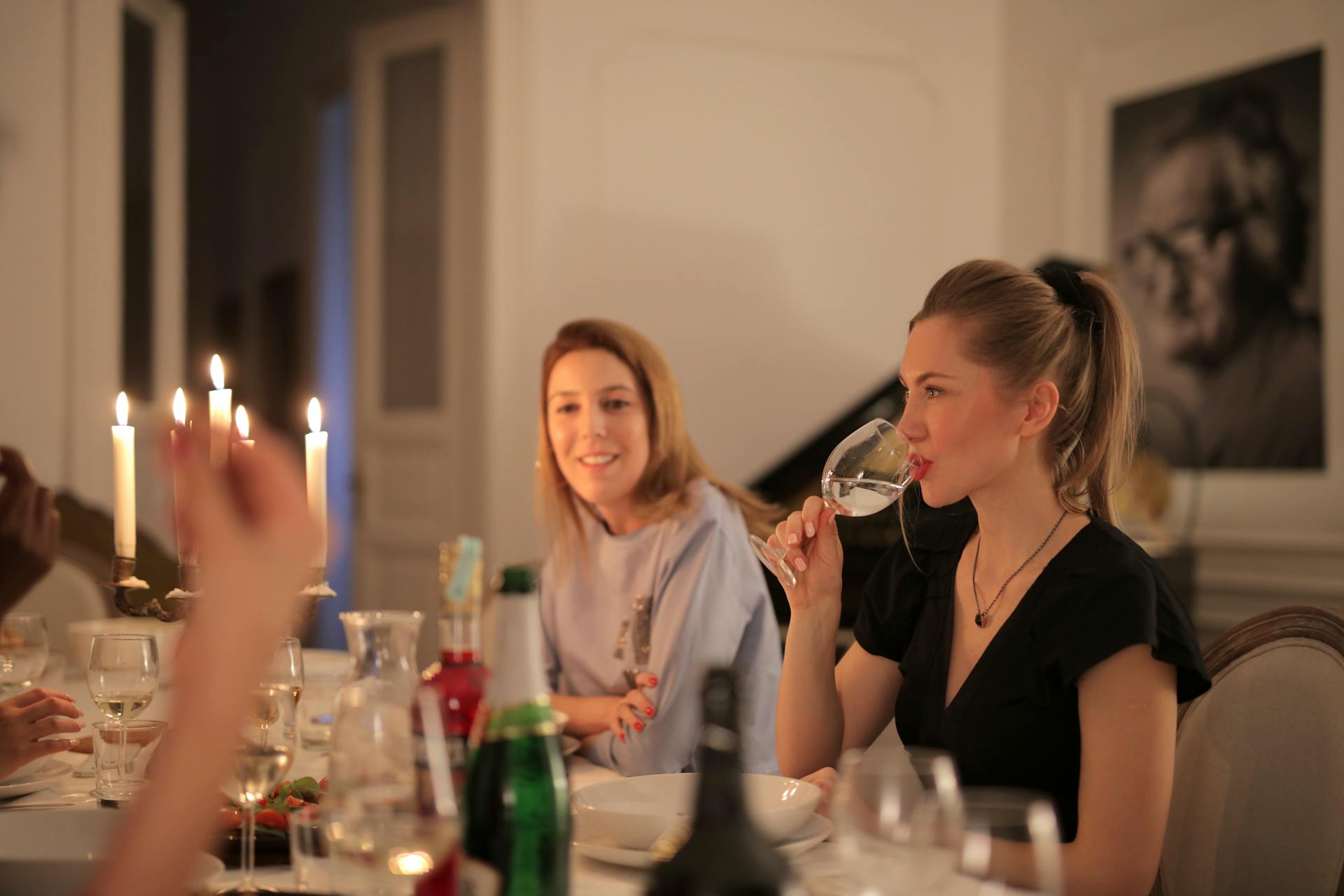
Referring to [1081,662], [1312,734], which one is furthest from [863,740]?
[1312,734]

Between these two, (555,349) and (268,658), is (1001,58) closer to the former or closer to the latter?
(555,349)

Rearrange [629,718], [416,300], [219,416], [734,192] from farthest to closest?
[416,300], [734,192], [629,718], [219,416]

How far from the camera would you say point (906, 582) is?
6.01ft

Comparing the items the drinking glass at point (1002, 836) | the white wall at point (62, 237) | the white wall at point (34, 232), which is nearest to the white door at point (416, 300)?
the white wall at point (62, 237)

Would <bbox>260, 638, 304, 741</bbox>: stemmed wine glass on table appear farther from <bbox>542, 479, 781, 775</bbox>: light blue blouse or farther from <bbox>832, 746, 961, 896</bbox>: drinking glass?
<bbox>832, 746, 961, 896</bbox>: drinking glass

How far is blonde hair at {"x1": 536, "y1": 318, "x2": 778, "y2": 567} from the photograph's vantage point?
261cm

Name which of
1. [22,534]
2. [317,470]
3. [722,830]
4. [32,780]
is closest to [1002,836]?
[722,830]

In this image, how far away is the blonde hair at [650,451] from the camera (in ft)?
8.56

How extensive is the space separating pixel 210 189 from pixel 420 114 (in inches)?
107

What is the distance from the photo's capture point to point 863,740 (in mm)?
1838

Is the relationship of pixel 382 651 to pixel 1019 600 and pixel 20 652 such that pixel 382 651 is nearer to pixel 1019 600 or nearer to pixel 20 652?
pixel 1019 600

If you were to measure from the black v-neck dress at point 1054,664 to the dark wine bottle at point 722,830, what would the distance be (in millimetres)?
757

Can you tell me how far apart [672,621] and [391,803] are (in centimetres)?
138

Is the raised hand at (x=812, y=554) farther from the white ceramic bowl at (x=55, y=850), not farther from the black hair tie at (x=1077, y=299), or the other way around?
the white ceramic bowl at (x=55, y=850)
